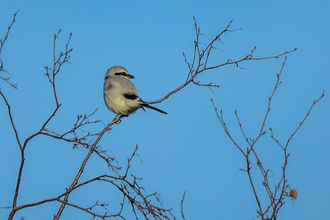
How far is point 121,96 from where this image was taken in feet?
23.4

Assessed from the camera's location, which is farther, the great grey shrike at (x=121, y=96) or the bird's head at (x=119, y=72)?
the bird's head at (x=119, y=72)

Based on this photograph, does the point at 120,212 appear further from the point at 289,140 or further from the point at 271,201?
the point at 289,140

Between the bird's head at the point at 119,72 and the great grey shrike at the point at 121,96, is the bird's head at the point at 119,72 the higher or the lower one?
the higher one

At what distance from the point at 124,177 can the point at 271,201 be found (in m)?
1.34

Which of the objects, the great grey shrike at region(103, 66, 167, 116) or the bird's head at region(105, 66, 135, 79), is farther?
the bird's head at region(105, 66, 135, 79)

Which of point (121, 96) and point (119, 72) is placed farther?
point (119, 72)

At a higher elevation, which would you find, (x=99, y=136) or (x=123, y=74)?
(x=123, y=74)

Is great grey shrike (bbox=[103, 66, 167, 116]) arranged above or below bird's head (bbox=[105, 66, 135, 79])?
below

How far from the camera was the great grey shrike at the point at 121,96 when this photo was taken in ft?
23.2

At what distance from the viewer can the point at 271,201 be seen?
2945mm

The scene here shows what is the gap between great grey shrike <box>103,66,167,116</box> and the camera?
279 inches

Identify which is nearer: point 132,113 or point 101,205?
point 101,205

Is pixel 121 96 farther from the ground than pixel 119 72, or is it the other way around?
pixel 119 72

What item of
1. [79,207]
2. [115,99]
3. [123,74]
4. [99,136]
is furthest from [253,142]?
[123,74]
